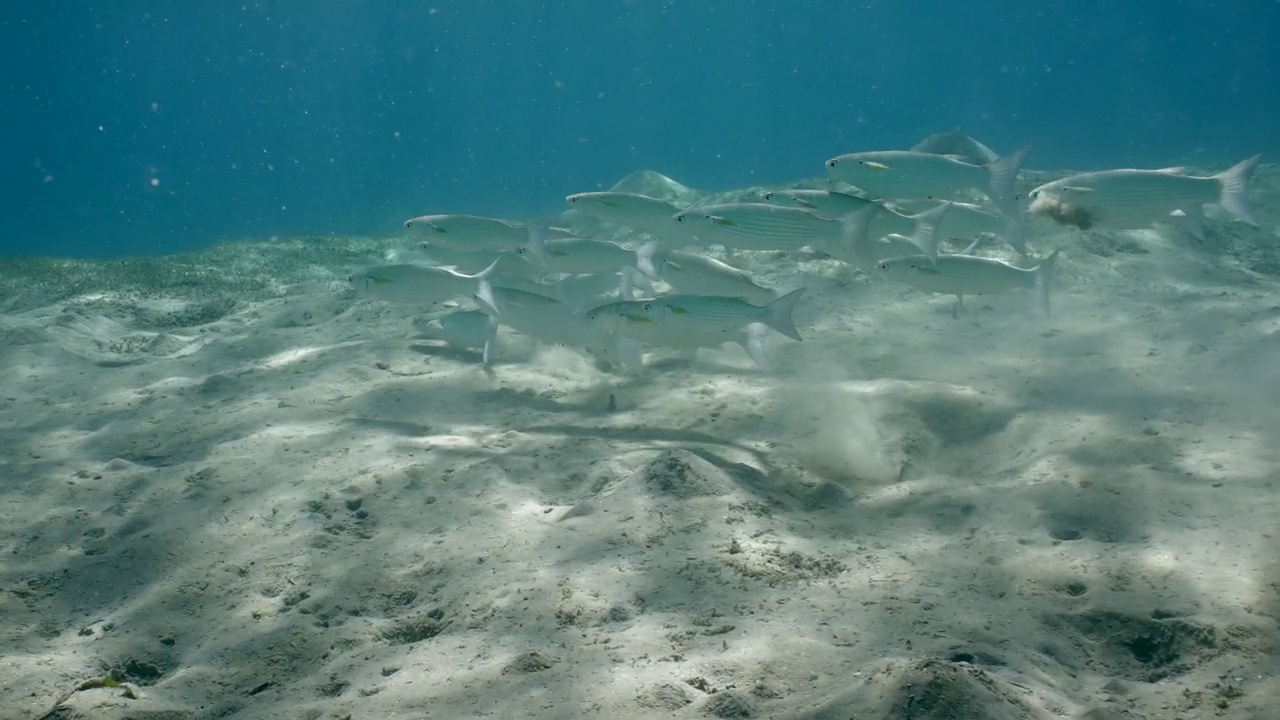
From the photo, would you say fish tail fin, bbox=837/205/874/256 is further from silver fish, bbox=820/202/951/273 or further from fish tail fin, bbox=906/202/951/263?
fish tail fin, bbox=906/202/951/263

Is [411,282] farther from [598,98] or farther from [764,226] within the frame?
[598,98]

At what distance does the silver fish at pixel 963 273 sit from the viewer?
6.22 m

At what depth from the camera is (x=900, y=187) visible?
6930 millimetres

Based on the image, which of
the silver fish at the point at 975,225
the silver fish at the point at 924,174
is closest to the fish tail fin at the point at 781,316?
the silver fish at the point at 975,225

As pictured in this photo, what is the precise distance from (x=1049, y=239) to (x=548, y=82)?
141m

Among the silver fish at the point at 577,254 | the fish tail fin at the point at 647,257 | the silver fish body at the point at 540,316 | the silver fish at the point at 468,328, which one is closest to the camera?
the silver fish body at the point at 540,316

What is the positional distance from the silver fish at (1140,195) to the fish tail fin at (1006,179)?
0.29 m

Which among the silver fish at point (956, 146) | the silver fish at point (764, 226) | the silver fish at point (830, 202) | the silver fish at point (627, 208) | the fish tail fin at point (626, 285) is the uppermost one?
the silver fish at point (956, 146)

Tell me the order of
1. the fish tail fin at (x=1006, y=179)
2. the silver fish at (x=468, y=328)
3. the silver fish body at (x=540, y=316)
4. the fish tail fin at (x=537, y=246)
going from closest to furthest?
the silver fish body at (x=540, y=316), the fish tail fin at (x=1006, y=179), the silver fish at (x=468, y=328), the fish tail fin at (x=537, y=246)

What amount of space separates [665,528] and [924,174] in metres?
4.85

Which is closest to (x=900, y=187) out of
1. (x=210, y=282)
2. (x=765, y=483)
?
(x=765, y=483)

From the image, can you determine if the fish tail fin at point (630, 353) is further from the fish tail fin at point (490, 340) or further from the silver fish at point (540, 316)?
the fish tail fin at point (490, 340)

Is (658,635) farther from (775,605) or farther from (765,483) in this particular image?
(765,483)

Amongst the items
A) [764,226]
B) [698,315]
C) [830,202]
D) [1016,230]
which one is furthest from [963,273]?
[698,315]
